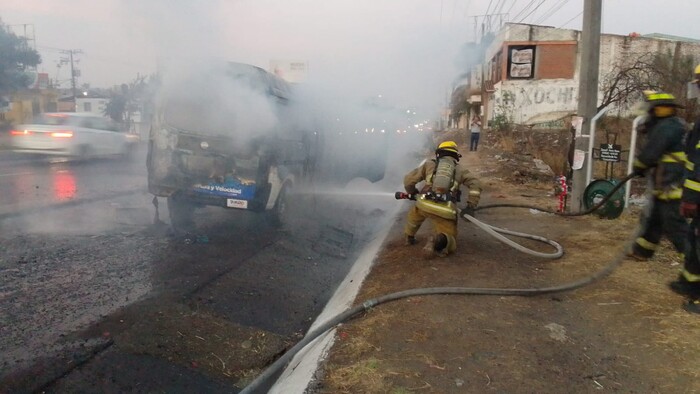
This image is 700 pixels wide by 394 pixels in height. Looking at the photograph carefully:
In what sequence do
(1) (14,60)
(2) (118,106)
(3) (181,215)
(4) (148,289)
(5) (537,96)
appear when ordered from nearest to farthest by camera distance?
(4) (148,289) < (3) (181,215) < (2) (118,106) < (5) (537,96) < (1) (14,60)

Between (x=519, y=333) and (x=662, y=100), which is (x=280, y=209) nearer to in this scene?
(x=519, y=333)

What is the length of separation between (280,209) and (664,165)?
508 centimetres

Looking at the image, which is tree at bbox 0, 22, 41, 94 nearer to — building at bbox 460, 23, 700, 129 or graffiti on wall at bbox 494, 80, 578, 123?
building at bbox 460, 23, 700, 129

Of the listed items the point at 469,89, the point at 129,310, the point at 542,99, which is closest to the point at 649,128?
the point at 129,310

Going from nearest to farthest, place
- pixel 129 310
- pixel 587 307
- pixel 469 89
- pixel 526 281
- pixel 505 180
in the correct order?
pixel 587 307 → pixel 129 310 → pixel 526 281 → pixel 505 180 → pixel 469 89

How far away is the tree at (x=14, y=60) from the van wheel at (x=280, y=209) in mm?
31352

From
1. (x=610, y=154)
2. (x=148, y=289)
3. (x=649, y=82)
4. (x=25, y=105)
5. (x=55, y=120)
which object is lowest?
(x=148, y=289)

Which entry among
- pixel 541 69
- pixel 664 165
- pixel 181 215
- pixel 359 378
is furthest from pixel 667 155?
pixel 541 69

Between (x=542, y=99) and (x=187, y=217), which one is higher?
(x=542, y=99)

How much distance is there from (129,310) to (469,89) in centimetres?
4285

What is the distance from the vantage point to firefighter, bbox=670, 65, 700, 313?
3793mm

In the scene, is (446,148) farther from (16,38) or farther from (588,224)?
(16,38)

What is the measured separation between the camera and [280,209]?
25.4ft

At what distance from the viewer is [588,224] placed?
24.8 feet
